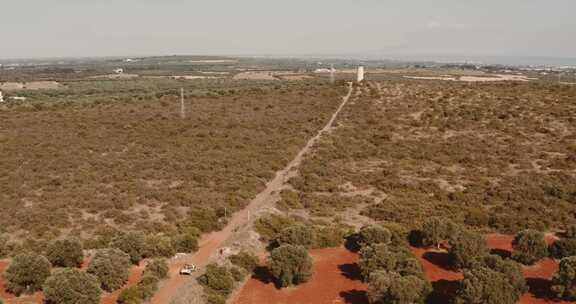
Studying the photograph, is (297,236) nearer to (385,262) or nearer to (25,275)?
(385,262)

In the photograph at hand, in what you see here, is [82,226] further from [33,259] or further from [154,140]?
[154,140]

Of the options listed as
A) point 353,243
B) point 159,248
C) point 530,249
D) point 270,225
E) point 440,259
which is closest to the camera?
point 530,249

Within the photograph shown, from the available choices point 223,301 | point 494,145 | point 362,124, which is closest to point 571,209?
point 494,145

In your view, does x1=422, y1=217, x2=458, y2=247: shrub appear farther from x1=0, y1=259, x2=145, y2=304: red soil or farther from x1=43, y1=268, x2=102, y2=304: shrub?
x1=43, y1=268, x2=102, y2=304: shrub

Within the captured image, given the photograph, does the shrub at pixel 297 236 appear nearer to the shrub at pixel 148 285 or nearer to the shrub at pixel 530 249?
the shrub at pixel 148 285

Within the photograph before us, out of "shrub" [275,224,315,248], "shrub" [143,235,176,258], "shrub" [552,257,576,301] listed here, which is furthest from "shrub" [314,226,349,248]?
"shrub" [552,257,576,301]

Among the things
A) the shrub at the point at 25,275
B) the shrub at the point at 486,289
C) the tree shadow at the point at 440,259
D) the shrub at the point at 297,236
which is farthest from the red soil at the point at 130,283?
the tree shadow at the point at 440,259

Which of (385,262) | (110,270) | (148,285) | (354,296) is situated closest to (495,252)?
(385,262)
